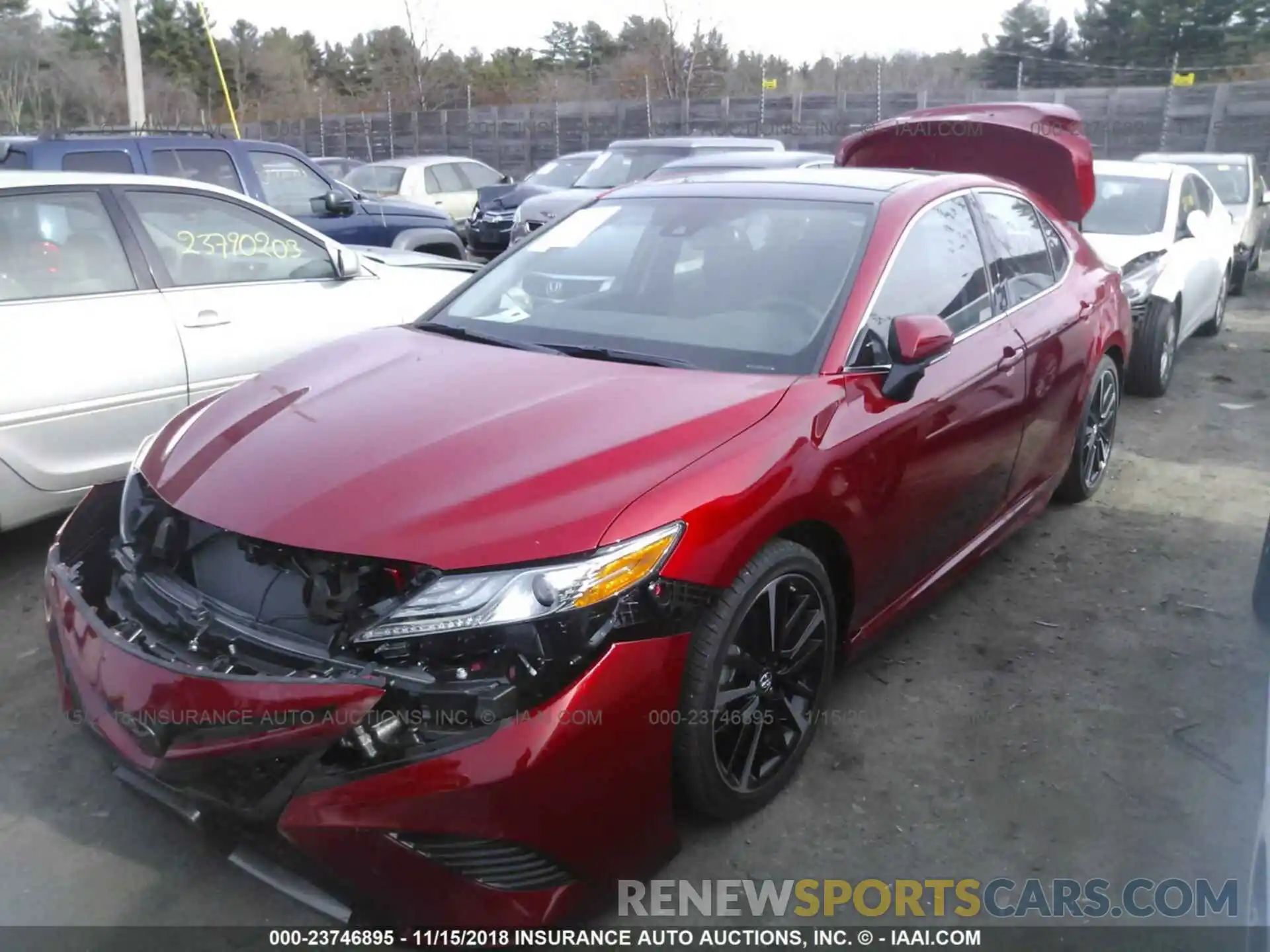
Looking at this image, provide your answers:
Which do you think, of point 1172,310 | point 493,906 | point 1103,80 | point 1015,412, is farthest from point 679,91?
point 493,906

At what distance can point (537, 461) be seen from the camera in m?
2.53

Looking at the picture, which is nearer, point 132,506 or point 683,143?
point 132,506

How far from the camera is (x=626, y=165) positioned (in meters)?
12.4

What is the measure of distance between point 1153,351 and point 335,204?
245 inches

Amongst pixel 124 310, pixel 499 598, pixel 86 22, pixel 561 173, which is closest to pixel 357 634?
pixel 499 598

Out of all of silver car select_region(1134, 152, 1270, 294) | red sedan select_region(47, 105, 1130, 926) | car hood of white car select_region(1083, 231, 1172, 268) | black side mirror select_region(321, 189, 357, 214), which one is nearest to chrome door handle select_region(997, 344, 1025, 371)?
red sedan select_region(47, 105, 1130, 926)

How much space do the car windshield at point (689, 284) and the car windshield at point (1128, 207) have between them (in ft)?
16.9

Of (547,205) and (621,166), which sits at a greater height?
(621,166)

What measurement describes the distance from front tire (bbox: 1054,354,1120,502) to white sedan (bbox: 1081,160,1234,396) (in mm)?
1676

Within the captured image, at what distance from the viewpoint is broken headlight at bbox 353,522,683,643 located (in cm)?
222

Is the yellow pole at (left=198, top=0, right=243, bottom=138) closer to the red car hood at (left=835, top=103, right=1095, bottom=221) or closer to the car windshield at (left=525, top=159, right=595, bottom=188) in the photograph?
the car windshield at (left=525, top=159, right=595, bottom=188)

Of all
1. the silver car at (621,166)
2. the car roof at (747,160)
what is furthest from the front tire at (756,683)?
the silver car at (621,166)

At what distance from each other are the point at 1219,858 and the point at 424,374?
2562 millimetres

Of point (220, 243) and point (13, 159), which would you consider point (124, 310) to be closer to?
point (220, 243)
